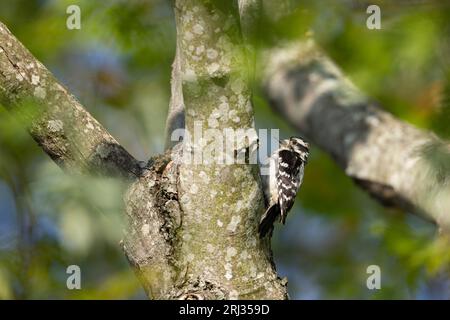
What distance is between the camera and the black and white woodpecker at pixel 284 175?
5312 mm

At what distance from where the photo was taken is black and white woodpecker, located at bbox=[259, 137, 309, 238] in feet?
17.4

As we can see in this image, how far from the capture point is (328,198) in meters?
8.55

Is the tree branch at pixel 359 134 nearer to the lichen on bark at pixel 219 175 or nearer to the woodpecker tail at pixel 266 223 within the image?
the woodpecker tail at pixel 266 223

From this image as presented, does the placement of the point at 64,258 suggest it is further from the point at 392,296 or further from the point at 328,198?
the point at 328,198

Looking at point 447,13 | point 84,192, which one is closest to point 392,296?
point 447,13

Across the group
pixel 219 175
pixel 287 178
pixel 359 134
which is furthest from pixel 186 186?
pixel 359 134

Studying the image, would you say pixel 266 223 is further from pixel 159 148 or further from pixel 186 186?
pixel 159 148

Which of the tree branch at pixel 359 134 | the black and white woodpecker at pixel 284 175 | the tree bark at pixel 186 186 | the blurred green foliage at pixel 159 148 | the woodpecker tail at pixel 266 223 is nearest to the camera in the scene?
the blurred green foliage at pixel 159 148

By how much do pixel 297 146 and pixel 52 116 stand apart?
8.66 feet

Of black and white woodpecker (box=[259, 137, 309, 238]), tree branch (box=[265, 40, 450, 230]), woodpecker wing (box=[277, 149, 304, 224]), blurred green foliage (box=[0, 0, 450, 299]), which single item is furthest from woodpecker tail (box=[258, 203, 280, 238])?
tree branch (box=[265, 40, 450, 230])

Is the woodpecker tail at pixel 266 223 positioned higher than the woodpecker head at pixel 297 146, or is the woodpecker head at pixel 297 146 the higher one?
the woodpecker head at pixel 297 146

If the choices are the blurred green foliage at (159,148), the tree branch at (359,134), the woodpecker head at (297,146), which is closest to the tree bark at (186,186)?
the blurred green foliage at (159,148)

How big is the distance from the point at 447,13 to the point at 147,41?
7.94 ft

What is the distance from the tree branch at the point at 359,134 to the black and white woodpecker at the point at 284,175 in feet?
1.55
